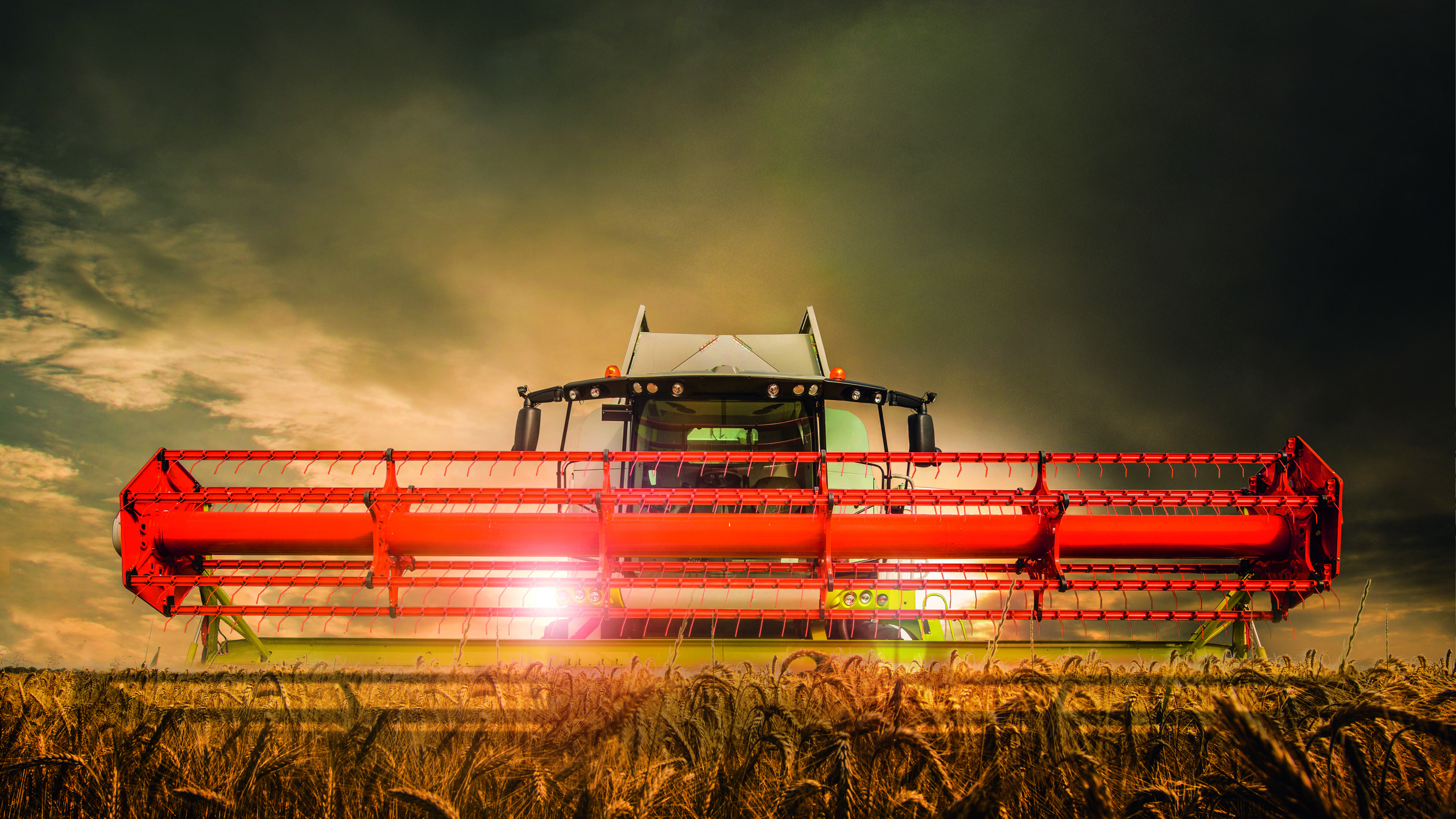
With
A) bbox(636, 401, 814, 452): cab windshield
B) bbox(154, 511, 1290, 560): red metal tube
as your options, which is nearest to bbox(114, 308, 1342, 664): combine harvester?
bbox(154, 511, 1290, 560): red metal tube

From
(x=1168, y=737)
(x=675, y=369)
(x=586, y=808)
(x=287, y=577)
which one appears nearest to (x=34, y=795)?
(x=586, y=808)

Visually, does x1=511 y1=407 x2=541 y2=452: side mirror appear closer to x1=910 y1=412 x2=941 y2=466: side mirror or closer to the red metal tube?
the red metal tube

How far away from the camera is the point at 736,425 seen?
22.1 ft

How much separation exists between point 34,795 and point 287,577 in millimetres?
2663

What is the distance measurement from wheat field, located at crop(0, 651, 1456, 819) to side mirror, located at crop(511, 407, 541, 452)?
272 cm

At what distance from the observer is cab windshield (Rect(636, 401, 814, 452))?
22.1ft

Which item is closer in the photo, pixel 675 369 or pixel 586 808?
pixel 586 808

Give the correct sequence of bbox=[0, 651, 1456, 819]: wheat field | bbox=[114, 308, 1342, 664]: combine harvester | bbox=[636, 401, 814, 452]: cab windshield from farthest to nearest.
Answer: bbox=[636, 401, 814, 452]: cab windshield < bbox=[114, 308, 1342, 664]: combine harvester < bbox=[0, 651, 1456, 819]: wheat field

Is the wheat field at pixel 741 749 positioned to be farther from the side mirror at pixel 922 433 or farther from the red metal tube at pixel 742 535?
the side mirror at pixel 922 433

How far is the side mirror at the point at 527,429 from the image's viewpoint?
571cm

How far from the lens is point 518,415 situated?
229 inches

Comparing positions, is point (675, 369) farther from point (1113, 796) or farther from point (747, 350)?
point (1113, 796)

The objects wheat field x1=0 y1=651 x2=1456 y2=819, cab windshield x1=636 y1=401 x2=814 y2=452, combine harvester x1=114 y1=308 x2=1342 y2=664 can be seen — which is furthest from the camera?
cab windshield x1=636 y1=401 x2=814 y2=452

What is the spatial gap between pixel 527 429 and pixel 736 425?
1.95 m
